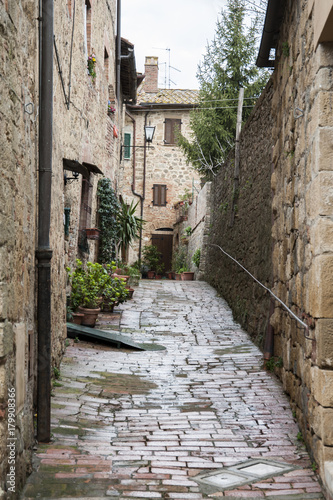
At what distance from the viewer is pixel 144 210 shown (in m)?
23.9

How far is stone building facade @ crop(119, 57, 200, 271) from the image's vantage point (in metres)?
23.7

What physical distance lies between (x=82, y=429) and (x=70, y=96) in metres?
5.49

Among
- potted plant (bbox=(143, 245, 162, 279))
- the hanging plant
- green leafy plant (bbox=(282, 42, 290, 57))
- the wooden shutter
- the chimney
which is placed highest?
the chimney

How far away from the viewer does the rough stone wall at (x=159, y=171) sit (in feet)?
78.0

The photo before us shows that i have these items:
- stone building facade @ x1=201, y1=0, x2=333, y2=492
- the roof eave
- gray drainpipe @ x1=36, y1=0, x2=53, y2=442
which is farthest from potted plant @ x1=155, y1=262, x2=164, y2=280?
gray drainpipe @ x1=36, y1=0, x2=53, y2=442

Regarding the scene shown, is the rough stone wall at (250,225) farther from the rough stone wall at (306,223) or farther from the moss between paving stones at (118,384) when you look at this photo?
the moss between paving stones at (118,384)

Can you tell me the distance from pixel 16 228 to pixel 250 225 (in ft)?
19.4

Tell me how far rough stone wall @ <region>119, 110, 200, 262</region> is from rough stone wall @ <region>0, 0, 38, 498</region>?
64.9 ft

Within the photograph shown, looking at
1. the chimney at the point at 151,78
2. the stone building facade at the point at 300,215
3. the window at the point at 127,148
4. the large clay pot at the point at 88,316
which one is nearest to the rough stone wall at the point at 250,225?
the stone building facade at the point at 300,215

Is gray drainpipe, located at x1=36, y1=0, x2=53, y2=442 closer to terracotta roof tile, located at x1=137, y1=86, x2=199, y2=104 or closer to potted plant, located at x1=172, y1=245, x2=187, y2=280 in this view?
potted plant, located at x1=172, y1=245, x2=187, y2=280

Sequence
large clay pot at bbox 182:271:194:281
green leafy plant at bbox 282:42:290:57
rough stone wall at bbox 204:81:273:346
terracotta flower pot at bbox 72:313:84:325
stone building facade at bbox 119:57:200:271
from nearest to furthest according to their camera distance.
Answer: green leafy plant at bbox 282:42:290:57 < rough stone wall at bbox 204:81:273:346 < terracotta flower pot at bbox 72:313:84:325 < large clay pot at bbox 182:271:194:281 < stone building facade at bbox 119:57:200:271

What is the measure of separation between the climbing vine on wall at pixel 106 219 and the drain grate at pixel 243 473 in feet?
29.8

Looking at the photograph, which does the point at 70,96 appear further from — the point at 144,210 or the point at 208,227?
the point at 144,210

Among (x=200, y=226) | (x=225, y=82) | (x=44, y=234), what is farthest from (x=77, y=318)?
(x=225, y=82)
